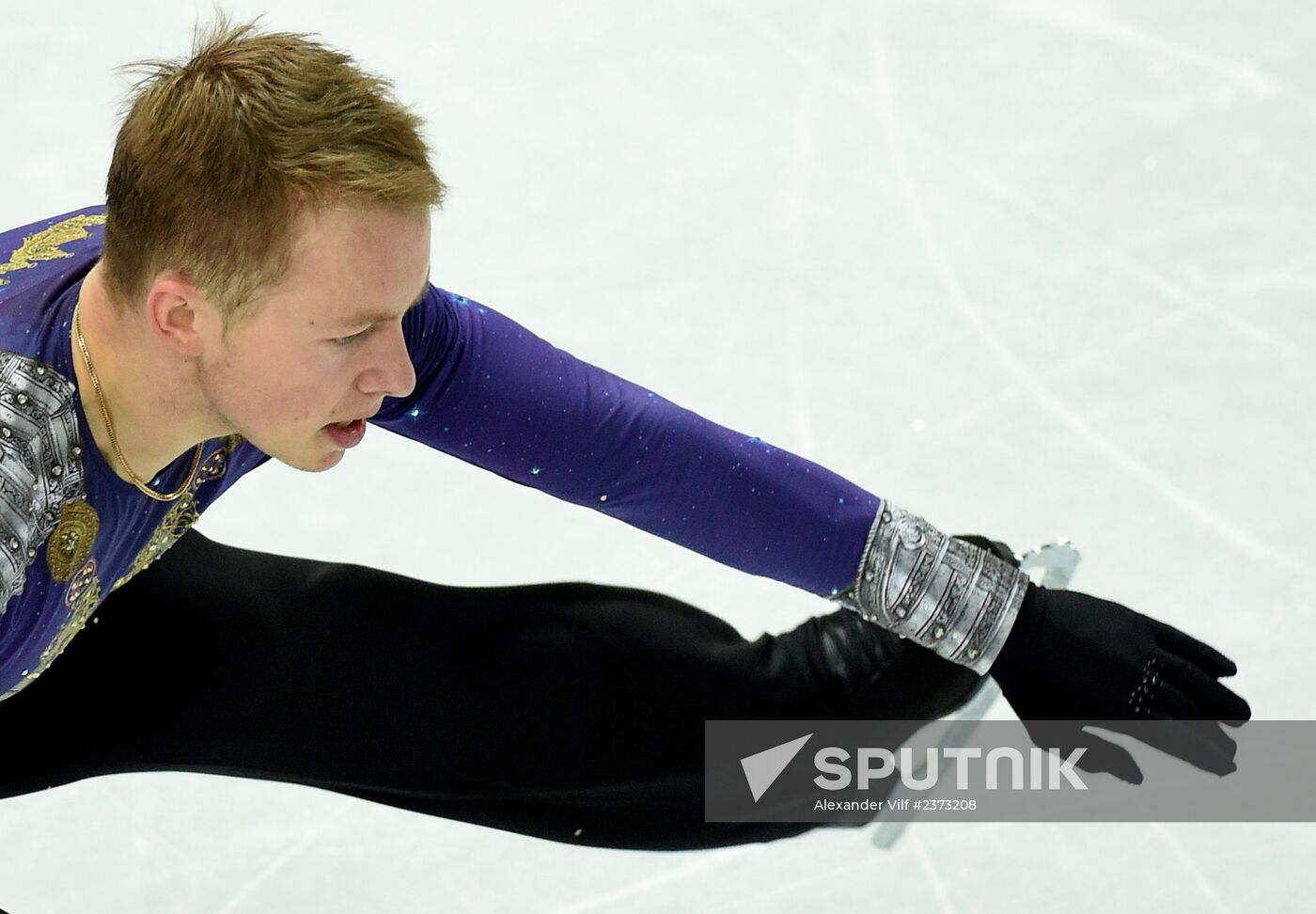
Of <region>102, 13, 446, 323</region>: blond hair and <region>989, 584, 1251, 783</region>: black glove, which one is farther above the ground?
<region>102, 13, 446, 323</region>: blond hair

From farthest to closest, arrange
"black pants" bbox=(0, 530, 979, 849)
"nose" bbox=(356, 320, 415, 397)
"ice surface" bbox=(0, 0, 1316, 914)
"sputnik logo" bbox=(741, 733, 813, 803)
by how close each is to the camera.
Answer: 1. "ice surface" bbox=(0, 0, 1316, 914)
2. "sputnik logo" bbox=(741, 733, 813, 803)
3. "black pants" bbox=(0, 530, 979, 849)
4. "nose" bbox=(356, 320, 415, 397)

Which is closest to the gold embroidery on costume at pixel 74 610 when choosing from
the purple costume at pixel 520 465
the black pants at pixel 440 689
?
the purple costume at pixel 520 465

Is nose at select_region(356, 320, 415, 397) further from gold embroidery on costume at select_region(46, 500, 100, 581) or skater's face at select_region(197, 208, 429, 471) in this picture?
gold embroidery on costume at select_region(46, 500, 100, 581)

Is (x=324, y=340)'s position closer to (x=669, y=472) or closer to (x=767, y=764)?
(x=669, y=472)

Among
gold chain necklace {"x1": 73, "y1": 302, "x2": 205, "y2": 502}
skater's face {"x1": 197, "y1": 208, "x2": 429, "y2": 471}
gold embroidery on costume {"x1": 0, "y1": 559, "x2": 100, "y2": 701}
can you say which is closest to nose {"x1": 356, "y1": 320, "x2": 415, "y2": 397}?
skater's face {"x1": 197, "y1": 208, "x2": 429, "y2": 471}

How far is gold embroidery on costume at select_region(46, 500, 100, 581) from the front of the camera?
165 centimetres

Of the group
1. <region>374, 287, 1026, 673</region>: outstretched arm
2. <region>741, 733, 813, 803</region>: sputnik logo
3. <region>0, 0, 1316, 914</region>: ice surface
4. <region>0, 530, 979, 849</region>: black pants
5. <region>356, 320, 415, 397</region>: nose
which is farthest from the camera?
<region>0, 0, 1316, 914</region>: ice surface

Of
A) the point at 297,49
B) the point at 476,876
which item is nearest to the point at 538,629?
the point at 476,876

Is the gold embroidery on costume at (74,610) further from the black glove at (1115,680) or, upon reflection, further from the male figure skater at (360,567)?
the black glove at (1115,680)

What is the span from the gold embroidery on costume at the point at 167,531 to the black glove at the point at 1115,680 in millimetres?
859

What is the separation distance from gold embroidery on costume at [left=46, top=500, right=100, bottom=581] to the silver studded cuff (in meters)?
0.76

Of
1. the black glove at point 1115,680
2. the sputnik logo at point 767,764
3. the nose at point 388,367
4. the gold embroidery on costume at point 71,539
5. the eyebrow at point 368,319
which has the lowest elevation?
the sputnik logo at point 767,764

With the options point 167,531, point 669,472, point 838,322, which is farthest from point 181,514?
point 838,322

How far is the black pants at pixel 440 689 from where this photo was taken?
2.01 m
